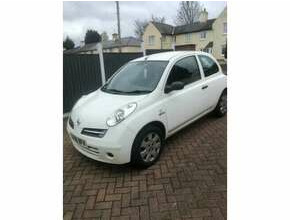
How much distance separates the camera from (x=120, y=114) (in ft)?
8.66

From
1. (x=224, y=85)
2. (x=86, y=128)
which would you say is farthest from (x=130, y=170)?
(x=224, y=85)

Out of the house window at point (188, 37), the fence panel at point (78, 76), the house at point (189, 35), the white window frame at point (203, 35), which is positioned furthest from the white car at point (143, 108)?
the house window at point (188, 37)

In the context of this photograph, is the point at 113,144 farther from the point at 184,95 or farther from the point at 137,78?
the point at 184,95

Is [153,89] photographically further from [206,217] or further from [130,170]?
[206,217]

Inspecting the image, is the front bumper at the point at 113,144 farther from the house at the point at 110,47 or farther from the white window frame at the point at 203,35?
the white window frame at the point at 203,35

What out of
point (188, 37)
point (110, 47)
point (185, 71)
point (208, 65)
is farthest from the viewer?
point (188, 37)

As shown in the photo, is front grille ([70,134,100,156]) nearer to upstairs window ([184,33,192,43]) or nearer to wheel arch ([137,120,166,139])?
wheel arch ([137,120,166,139])

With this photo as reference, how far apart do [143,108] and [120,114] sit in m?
0.33

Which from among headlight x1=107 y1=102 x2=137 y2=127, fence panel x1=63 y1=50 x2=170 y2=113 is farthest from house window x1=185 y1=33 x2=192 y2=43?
headlight x1=107 y1=102 x2=137 y2=127

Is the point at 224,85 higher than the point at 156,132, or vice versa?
the point at 224,85

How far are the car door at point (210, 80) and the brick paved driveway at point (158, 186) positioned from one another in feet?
2.63

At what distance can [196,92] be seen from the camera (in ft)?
11.8

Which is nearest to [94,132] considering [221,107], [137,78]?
[137,78]
